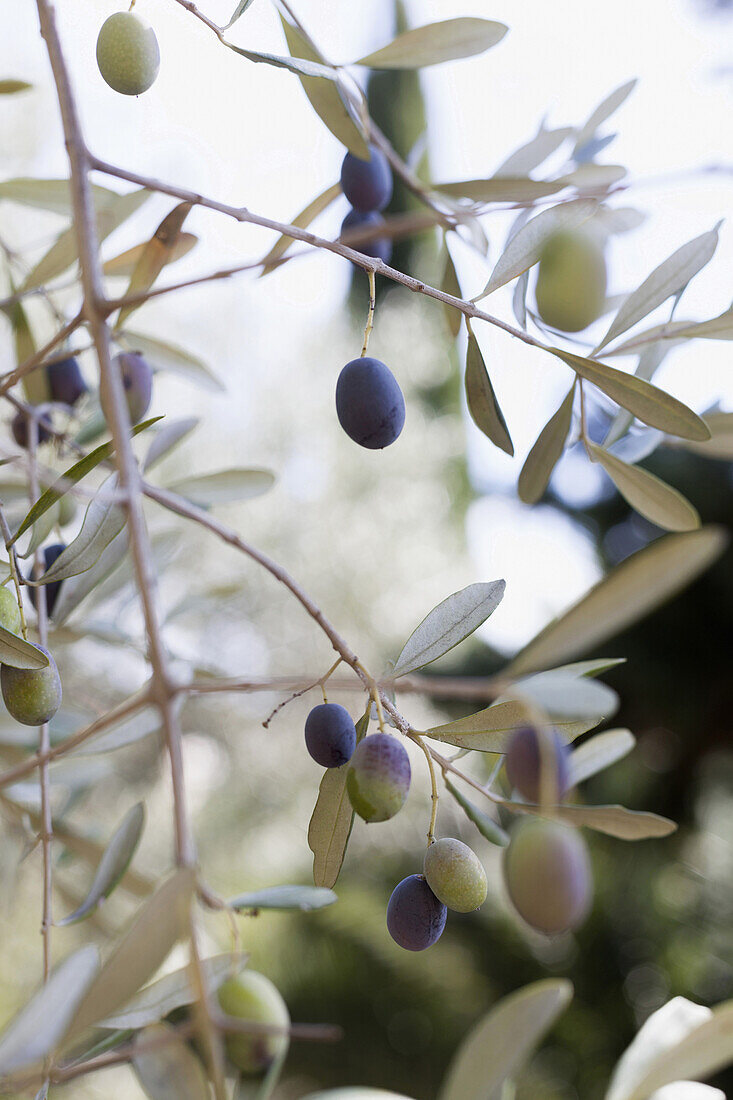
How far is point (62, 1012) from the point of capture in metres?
0.18

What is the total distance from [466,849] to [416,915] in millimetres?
28

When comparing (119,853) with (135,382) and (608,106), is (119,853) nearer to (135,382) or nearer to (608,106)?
(135,382)

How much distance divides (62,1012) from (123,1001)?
2cm

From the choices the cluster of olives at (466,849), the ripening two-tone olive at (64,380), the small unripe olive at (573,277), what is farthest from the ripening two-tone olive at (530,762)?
the ripening two-tone olive at (64,380)

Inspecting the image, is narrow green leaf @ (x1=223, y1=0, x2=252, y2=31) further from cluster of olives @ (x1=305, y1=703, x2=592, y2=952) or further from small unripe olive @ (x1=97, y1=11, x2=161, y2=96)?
cluster of olives @ (x1=305, y1=703, x2=592, y2=952)

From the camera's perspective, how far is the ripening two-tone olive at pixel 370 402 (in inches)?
11.7

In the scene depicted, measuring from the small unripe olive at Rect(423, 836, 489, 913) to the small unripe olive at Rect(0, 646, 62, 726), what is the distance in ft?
0.42

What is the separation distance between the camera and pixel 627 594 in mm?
197

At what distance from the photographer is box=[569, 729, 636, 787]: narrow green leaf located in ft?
1.08

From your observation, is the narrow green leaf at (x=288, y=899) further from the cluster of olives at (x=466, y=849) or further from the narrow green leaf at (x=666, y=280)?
the narrow green leaf at (x=666, y=280)

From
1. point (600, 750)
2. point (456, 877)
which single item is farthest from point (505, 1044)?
point (600, 750)

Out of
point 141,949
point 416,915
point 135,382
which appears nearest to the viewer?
point 141,949

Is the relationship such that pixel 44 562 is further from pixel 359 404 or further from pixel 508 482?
pixel 508 482

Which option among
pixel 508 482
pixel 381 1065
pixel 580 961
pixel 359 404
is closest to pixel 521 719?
pixel 359 404
